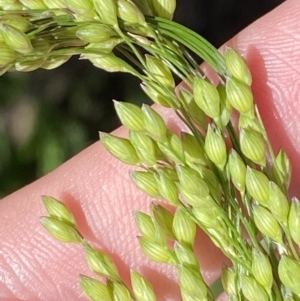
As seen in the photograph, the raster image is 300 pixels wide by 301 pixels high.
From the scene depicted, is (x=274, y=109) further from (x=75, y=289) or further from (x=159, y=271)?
(x=75, y=289)

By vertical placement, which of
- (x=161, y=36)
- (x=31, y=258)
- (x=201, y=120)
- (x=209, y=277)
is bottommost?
(x=209, y=277)

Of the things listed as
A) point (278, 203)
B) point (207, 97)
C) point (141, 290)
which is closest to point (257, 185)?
point (278, 203)

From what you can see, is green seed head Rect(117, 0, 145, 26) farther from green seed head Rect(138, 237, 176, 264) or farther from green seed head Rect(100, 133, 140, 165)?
green seed head Rect(138, 237, 176, 264)

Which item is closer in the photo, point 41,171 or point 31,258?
point 31,258

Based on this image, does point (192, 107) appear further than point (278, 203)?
Yes

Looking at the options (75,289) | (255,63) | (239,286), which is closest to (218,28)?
(255,63)

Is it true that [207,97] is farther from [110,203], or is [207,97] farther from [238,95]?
[110,203]
